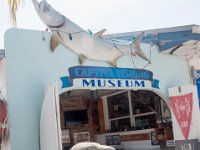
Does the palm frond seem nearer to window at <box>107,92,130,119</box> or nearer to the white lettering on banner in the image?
the white lettering on banner

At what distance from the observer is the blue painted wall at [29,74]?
7.97 metres

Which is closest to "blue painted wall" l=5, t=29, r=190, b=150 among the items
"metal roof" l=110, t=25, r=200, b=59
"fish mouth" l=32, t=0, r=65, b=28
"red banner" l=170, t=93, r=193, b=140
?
"fish mouth" l=32, t=0, r=65, b=28

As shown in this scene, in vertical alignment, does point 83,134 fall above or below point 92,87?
below

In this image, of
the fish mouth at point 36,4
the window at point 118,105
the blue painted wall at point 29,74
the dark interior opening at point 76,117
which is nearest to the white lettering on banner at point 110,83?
the blue painted wall at point 29,74

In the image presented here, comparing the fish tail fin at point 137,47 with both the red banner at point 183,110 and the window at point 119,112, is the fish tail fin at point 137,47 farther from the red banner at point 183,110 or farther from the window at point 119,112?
the window at point 119,112

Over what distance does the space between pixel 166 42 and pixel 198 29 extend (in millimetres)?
1722

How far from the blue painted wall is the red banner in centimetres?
256

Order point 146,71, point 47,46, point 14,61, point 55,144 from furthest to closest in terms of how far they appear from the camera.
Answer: point 146,71
point 47,46
point 14,61
point 55,144

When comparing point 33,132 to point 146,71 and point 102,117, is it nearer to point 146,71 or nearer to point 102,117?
point 146,71

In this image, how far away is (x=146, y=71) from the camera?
1021cm

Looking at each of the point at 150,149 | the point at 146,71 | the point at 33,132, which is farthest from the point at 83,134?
the point at 33,132

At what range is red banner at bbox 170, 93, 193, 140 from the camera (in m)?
9.75

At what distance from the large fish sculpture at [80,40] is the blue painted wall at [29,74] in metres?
0.17

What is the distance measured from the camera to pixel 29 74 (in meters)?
8.23
